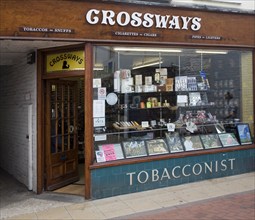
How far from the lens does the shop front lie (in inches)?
A: 254

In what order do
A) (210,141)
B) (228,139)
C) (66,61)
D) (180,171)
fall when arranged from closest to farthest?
(66,61) → (180,171) → (210,141) → (228,139)

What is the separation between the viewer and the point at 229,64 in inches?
324

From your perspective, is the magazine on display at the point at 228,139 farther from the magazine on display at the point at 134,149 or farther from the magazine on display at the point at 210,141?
the magazine on display at the point at 134,149

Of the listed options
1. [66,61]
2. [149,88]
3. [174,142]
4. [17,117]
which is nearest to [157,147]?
[174,142]

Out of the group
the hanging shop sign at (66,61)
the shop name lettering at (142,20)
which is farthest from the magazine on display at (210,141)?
the hanging shop sign at (66,61)

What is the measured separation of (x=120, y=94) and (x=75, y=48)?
1326 millimetres

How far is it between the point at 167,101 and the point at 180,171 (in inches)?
62.2

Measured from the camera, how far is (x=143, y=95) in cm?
743

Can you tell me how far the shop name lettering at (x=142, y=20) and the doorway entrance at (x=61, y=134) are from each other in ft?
5.59

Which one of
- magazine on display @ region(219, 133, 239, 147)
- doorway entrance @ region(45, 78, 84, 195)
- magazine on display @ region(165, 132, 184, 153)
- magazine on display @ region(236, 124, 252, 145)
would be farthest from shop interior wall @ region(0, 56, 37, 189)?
magazine on display @ region(236, 124, 252, 145)

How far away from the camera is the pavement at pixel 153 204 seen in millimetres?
5531

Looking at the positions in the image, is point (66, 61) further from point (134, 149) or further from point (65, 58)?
point (134, 149)

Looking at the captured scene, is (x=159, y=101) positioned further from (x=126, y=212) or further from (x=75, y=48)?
(x=126, y=212)

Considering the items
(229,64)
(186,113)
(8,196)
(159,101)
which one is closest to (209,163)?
(186,113)
